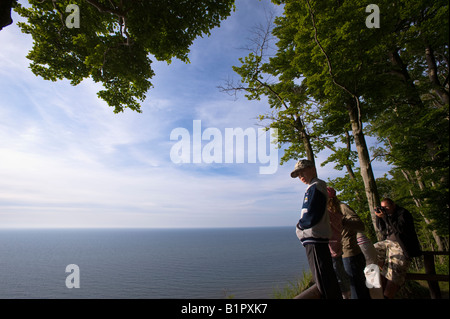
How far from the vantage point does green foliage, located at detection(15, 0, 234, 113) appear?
670 centimetres

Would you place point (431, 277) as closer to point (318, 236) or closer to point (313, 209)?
point (318, 236)

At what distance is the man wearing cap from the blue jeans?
Result: 1157 millimetres

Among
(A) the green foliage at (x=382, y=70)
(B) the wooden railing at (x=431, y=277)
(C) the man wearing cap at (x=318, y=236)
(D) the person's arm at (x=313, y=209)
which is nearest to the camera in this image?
(C) the man wearing cap at (x=318, y=236)

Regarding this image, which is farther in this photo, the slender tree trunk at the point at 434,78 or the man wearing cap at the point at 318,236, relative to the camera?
the slender tree trunk at the point at 434,78

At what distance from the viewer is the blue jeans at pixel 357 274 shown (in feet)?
10.8

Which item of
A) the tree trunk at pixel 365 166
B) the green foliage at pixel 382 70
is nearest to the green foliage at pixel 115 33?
the green foliage at pixel 382 70

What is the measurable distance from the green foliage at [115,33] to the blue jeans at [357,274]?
8192 millimetres

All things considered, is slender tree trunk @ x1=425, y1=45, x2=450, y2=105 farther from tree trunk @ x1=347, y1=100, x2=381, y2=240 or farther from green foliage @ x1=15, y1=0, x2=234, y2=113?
green foliage @ x1=15, y1=0, x2=234, y2=113

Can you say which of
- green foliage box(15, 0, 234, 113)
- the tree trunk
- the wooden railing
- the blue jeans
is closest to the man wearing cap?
the blue jeans

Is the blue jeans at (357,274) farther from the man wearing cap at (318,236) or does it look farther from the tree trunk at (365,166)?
the tree trunk at (365,166)

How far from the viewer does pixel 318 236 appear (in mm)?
2625
